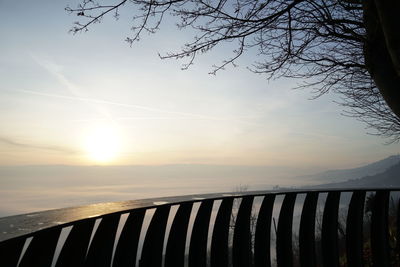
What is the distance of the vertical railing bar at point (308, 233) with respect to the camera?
3459 millimetres

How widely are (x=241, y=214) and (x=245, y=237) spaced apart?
0.25 meters

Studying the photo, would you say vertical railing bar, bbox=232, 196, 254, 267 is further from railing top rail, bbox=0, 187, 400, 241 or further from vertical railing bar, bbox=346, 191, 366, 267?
vertical railing bar, bbox=346, 191, 366, 267

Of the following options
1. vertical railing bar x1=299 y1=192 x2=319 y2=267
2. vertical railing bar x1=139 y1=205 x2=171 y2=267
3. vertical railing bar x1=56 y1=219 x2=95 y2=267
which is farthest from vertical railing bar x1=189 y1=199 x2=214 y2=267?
vertical railing bar x1=299 y1=192 x2=319 y2=267

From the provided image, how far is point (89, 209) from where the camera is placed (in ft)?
6.64

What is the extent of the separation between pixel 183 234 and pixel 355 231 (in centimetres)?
254

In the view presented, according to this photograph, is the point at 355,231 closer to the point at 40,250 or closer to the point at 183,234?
the point at 183,234

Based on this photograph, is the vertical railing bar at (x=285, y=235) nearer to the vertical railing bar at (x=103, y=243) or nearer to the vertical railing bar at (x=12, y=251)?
the vertical railing bar at (x=103, y=243)

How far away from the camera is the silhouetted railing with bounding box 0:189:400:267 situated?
4.98 feet

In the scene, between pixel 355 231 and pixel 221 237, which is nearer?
pixel 221 237

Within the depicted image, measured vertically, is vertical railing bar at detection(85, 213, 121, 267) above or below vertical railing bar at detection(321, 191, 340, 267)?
above

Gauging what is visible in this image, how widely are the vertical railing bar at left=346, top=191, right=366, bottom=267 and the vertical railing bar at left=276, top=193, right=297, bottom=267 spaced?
1.00m

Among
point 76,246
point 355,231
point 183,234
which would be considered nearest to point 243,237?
point 183,234

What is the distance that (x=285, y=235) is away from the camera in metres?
3.42

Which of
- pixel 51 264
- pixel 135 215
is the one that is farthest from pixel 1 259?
pixel 135 215
